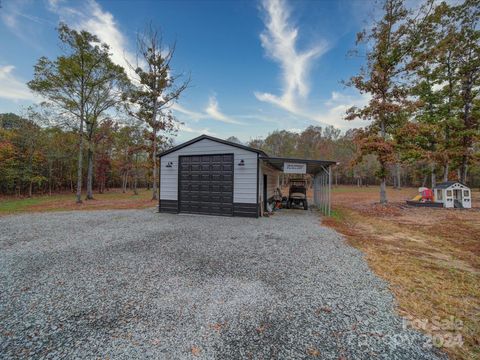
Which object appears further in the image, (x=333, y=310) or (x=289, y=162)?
(x=289, y=162)

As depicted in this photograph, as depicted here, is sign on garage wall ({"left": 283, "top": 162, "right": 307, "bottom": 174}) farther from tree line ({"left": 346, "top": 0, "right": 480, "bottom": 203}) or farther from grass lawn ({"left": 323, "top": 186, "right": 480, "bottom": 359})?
tree line ({"left": 346, "top": 0, "right": 480, "bottom": 203})

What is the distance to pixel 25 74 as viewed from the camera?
40.4 ft

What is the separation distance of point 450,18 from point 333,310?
19912 mm

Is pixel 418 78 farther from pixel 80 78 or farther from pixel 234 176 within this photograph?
pixel 80 78

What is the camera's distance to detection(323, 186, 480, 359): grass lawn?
2.10m

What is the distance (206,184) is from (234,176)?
1.48 meters

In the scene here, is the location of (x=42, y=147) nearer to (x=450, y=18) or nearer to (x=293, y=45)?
(x=293, y=45)

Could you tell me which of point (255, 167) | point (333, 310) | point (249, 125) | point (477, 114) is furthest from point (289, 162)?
point (477, 114)

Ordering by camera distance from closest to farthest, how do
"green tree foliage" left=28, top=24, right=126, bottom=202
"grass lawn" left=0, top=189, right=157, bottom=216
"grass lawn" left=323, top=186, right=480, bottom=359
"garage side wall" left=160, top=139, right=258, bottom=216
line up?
"grass lawn" left=323, top=186, right=480, bottom=359
"garage side wall" left=160, top=139, right=258, bottom=216
"grass lawn" left=0, top=189, right=157, bottom=216
"green tree foliage" left=28, top=24, right=126, bottom=202

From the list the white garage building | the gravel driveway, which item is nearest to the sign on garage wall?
the white garage building

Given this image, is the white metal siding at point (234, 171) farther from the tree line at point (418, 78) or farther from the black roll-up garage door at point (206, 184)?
the tree line at point (418, 78)

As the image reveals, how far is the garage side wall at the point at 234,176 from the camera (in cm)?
854

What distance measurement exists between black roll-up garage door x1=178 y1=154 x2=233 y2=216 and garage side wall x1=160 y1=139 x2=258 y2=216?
24cm

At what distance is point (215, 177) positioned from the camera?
9.09m
